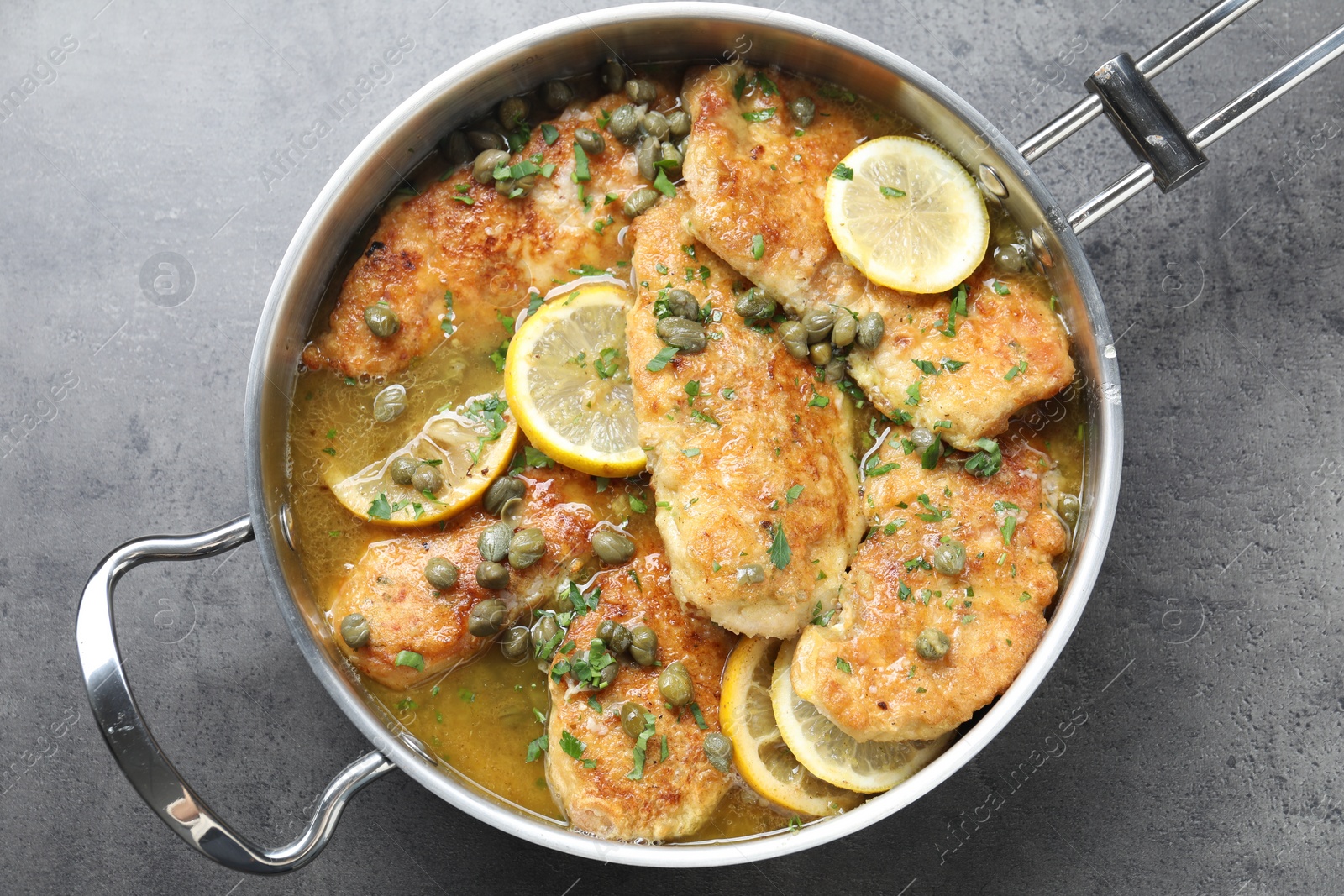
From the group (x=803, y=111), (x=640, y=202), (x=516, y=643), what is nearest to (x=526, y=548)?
(x=516, y=643)

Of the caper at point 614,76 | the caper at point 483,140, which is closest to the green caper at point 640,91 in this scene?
the caper at point 614,76

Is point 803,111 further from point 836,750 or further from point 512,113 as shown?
point 836,750

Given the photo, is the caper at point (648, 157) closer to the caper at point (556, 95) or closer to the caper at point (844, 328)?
the caper at point (556, 95)

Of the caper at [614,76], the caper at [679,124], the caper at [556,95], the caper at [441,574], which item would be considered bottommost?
the caper at [441,574]

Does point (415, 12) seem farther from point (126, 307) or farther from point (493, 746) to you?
point (493, 746)

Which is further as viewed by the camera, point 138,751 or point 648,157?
point 648,157

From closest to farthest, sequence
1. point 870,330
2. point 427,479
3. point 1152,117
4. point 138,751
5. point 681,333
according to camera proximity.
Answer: point 138,751
point 1152,117
point 681,333
point 870,330
point 427,479
